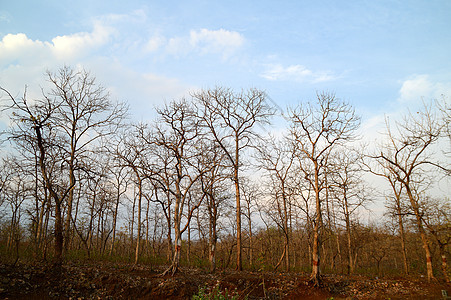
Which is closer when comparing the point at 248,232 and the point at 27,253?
the point at 27,253

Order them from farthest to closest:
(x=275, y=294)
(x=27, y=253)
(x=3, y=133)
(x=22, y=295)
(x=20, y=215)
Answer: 1. (x=20, y=215)
2. (x=27, y=253)
3. (x=275, y=294)
4. (x=3, y=133)
5. (x=22, y=295)

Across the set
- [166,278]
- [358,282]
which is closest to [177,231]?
[166,278]

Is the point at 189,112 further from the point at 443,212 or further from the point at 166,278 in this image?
the point at 443,212

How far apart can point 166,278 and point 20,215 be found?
872 inches

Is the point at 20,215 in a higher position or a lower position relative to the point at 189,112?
lower

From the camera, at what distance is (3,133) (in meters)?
10.5

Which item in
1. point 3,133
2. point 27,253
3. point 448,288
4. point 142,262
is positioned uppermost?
point 3,133

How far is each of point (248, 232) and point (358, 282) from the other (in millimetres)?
12133

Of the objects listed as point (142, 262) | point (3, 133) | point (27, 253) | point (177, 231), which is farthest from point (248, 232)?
point (3, 133)

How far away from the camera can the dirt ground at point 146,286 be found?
10031 mm

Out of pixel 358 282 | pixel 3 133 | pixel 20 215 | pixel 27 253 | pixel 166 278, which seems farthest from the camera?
pixel 20 215

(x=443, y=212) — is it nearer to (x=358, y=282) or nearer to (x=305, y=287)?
(x=358, y=282)

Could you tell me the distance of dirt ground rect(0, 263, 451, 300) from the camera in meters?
10.0

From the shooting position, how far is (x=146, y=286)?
11.2 meters
